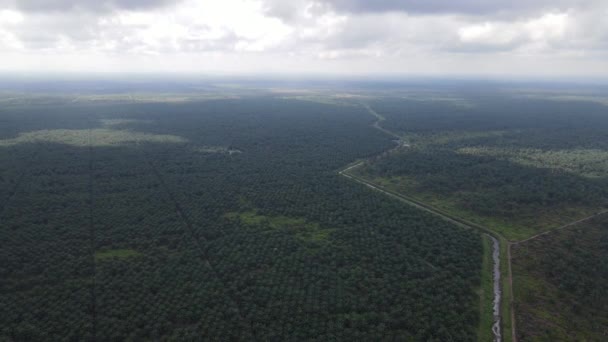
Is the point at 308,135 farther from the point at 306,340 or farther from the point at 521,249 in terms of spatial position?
the point at 306,340

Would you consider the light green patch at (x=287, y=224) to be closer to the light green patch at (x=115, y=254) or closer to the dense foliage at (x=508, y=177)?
the light green patch at (x=115, y=254)

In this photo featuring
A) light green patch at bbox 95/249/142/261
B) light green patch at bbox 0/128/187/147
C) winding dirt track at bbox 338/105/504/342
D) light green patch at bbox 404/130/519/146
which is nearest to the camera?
winding dirt track at bbox 338/105/504/342

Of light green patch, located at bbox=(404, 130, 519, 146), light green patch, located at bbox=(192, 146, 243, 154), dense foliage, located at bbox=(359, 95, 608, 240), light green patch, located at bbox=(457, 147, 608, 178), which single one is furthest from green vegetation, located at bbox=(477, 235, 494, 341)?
light green patch, located at bbox=(404, 130, 519, 146)

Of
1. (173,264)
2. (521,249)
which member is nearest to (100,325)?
(173,264)

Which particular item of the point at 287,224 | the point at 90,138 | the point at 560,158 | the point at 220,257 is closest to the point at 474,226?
the point at 287,224

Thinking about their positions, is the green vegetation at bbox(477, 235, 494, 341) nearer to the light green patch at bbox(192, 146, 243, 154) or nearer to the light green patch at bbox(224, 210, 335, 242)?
the light green patch at bbox(224, 210, 335, 242)

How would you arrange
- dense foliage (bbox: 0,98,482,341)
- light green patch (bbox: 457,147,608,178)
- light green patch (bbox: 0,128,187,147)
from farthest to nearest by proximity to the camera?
1. light green patch (bbox: 0,128,187,147)
2. light green patch (bbox: 457,147,608,178)
3. dense foliage (bbox: 0,98,482,341)
